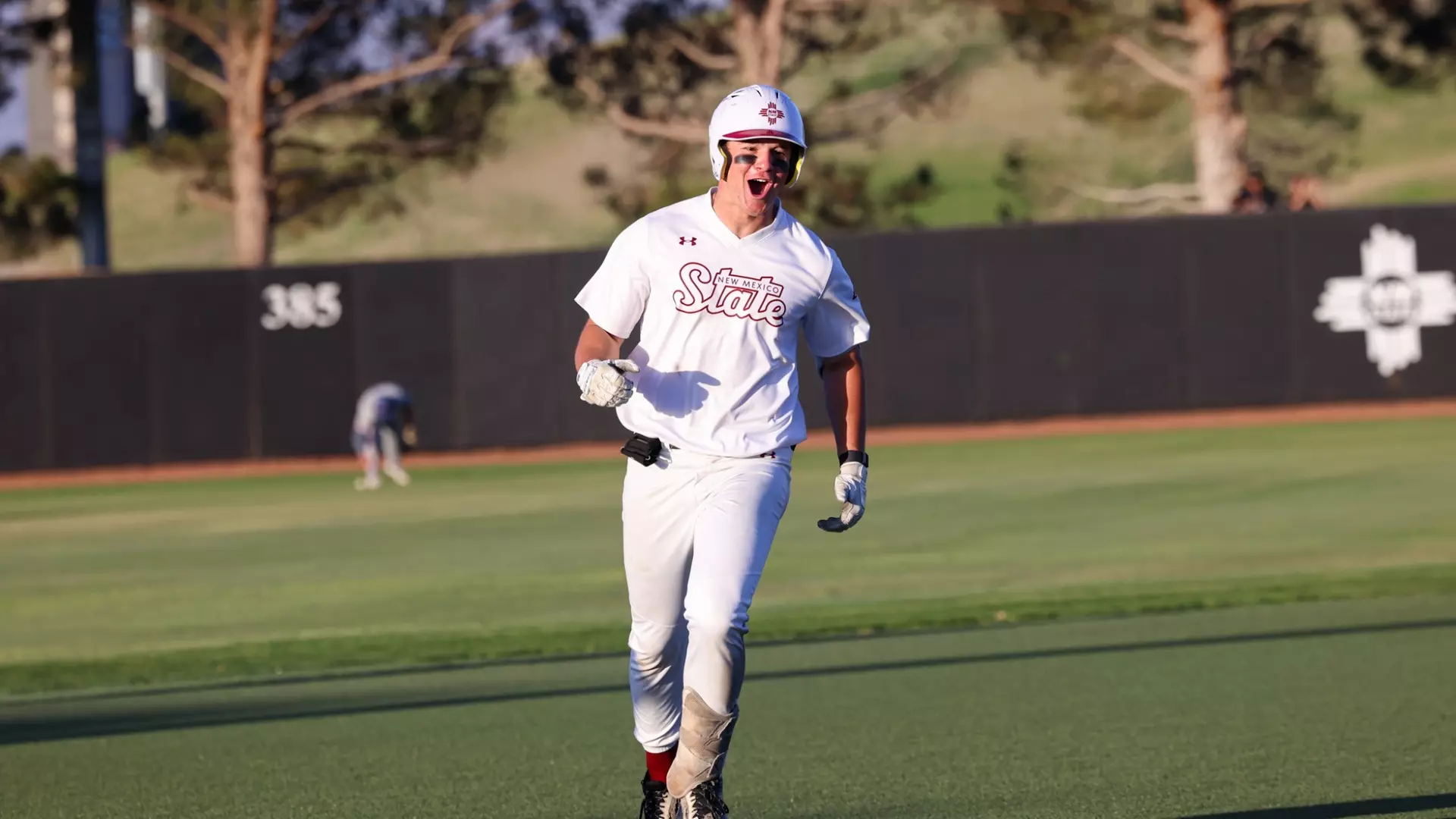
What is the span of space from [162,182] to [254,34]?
10158 centimetres

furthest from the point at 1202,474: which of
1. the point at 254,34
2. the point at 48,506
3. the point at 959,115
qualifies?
the point at 959,115

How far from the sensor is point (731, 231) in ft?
21.0

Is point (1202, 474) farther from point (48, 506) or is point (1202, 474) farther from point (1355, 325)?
point (48, 506)

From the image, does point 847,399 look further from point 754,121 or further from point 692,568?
point 754,121

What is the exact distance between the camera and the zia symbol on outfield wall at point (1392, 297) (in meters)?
27.8

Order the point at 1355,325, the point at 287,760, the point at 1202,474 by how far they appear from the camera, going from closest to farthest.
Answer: the point at 287,760 < the point at 1202,474 < the point at 1355,325

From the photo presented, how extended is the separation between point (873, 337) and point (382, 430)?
6.38m

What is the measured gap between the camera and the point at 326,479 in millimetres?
28203

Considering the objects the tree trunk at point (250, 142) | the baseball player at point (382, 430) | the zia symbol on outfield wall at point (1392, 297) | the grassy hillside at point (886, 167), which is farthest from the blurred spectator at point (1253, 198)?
the grassy hillside at point (886, 167)

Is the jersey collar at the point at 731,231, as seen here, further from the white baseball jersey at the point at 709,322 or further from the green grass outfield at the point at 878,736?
the green grass outfield at the point at 878,736

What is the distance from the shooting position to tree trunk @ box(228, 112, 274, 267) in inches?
1622

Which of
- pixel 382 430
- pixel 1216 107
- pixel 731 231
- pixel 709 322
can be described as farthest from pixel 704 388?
pixel 1216 107

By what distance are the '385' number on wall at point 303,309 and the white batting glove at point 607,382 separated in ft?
78.9

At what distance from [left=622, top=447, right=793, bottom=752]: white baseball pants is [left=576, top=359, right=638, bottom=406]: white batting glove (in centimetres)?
30
